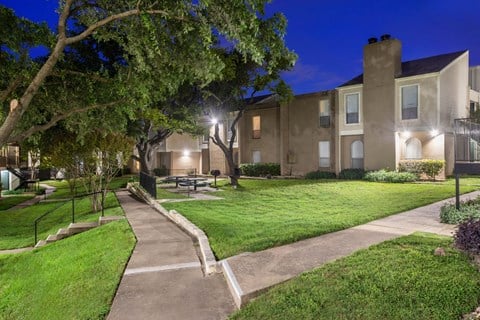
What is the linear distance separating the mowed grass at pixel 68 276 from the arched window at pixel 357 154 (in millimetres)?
18838

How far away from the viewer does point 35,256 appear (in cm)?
999

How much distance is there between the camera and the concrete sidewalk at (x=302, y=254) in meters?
5.43

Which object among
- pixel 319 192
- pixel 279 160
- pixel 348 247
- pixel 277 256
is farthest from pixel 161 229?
pixel 279 160

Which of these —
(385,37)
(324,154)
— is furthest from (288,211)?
(385,37)

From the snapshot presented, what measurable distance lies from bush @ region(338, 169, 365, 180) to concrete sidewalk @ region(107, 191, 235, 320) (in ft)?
57.8

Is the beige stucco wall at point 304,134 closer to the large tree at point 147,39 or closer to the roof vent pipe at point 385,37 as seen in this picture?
the roof vent pipe at point 385,37

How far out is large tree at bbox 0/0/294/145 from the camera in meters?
7.77

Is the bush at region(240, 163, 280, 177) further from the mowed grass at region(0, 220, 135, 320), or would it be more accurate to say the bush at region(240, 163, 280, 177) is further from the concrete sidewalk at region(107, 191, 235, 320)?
the concrete sidewalk at region(107, 191, 235, 320)

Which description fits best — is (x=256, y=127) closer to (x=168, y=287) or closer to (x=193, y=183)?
(x=193, y=183)

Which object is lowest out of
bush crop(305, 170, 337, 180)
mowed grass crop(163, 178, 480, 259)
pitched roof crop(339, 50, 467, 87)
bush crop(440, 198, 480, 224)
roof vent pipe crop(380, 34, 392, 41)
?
mowed grass crop(163, 178, 480, 259)

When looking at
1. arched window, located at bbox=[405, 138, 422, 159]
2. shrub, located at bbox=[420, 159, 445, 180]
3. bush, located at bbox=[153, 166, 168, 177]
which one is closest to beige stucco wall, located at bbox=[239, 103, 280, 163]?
bush, located at bbox=[153, 166, 168, 177]

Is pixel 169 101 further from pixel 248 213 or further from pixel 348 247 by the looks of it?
pixel 348 247

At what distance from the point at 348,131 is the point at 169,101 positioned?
1293cm

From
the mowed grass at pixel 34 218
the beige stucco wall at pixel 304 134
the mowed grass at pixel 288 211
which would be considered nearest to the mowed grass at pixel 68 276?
the mowed grass at pixel 288 211
